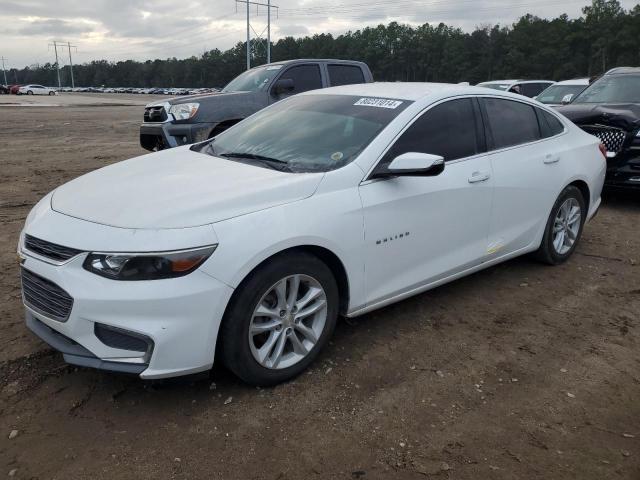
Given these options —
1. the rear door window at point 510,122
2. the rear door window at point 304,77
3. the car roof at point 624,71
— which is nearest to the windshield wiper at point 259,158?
the rear door window at point 510,122

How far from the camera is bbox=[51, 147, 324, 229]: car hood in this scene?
2.81 m

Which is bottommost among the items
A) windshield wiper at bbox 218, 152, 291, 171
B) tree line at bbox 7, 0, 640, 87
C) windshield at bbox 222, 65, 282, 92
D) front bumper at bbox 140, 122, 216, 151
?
front bumper at bbox 140, 122, 216, 151

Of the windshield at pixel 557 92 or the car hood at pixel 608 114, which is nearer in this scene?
the car hood at pixel 608 114

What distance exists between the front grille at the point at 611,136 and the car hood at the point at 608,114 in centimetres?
6

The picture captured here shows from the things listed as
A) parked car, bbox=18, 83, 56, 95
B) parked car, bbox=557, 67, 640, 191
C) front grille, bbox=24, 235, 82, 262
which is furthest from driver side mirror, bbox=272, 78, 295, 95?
parked car, bbox=18, 83, 56, 95

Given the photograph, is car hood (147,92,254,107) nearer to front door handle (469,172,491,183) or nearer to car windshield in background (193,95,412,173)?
car windshield in background (193,95,412,173)

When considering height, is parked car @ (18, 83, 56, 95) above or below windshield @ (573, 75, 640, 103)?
below

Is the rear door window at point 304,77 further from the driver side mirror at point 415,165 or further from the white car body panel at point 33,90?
the white car body panel at point 33,90

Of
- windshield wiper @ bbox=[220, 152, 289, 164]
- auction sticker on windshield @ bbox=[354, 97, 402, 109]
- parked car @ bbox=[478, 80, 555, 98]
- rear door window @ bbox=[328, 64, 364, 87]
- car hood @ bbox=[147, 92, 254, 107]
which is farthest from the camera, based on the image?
parked car @ bbox=[478, 80, 555, 98]

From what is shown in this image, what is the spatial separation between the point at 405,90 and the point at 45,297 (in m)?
2.81

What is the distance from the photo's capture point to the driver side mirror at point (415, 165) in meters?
3.29

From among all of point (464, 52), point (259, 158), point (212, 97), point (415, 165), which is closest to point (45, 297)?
point (259, 158)

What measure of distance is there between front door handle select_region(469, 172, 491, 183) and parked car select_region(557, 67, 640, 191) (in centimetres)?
342

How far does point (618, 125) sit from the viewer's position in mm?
7137
